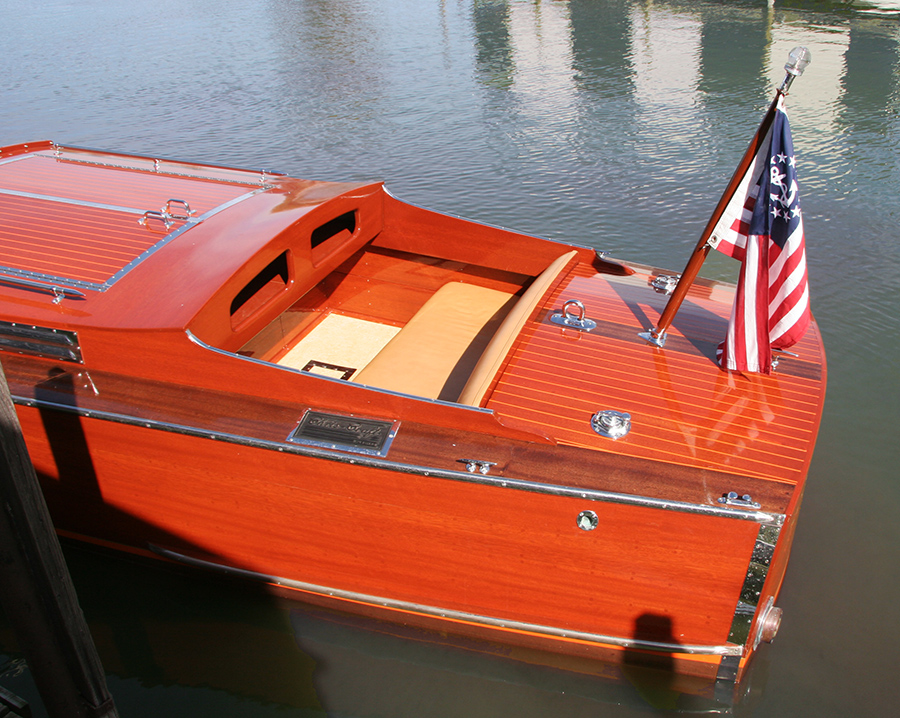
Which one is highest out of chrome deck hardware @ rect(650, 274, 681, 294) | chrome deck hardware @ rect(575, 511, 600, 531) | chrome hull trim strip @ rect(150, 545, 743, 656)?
chrome deck hardware @ rect(650, 274, 681, 294)

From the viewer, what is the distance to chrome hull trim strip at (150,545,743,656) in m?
3.25

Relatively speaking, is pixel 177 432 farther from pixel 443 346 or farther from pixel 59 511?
pixel 443 346

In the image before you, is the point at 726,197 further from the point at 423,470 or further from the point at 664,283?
the point at 423,470

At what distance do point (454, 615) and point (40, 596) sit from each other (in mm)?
1906

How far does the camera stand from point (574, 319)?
395 cm

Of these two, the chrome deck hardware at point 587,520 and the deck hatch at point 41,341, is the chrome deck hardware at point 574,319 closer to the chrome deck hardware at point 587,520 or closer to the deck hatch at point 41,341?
the chrome deck hardware at point 587,520

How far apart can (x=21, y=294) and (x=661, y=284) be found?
3.80 metres

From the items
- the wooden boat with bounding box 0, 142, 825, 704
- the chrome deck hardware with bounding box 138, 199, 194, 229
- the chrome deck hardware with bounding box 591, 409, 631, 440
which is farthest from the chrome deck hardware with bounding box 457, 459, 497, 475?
the chrome deck hardware with bounding box 138, 199, 194, 229

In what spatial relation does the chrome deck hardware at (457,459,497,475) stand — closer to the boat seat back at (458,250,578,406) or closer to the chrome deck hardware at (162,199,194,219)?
the boat seat back at (458,250,578,406)

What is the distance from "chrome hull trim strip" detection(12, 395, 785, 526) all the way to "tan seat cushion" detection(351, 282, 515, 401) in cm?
96

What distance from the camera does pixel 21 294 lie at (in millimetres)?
3781

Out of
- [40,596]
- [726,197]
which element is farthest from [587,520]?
[40,596]

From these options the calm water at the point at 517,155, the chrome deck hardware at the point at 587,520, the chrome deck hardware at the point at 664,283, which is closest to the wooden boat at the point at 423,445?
the chrome deck hardware at the point at 587,520

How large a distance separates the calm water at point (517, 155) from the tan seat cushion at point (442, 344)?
1.47 meters
